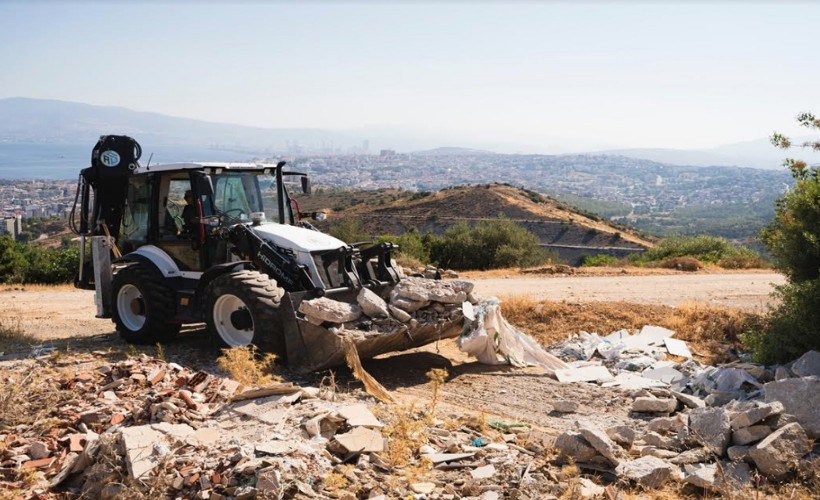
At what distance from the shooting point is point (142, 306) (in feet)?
36.3

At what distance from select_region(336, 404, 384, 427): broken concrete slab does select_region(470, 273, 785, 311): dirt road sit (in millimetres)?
9097

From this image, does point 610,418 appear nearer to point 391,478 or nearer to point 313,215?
point 391,478

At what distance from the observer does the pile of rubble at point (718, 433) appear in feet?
21.2

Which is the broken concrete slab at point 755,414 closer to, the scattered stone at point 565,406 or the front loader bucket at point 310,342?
the scattered stone at point 565,406

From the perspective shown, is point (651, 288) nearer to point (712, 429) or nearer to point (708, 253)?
point (708, 253)

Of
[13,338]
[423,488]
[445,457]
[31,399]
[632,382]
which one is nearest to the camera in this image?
[423,488]

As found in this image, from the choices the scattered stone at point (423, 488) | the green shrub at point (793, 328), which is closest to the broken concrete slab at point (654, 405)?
the green shrub at point (793, 328)

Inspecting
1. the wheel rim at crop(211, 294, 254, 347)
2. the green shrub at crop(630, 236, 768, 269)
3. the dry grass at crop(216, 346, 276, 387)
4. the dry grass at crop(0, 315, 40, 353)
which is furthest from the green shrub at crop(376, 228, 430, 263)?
the dry grass at crop(216, 346, 276, 387)

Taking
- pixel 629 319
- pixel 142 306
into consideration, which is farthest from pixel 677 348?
pixel 142 306

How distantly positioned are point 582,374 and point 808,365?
9.24ft

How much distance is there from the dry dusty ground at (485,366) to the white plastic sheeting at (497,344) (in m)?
0.19

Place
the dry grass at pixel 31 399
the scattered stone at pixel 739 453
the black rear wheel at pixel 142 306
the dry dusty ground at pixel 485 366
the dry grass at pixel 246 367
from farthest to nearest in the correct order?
the black rear wheel at pixel 142 306 < the dry dusty ground at pixel 485 366 < the dry grass at pixel 246 367 < the dry grass at pixel 31 399 < the scattered stone at pixel 739 453

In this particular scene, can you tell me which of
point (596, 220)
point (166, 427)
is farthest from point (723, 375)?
point (596, 220)

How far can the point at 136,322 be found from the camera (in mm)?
11125
